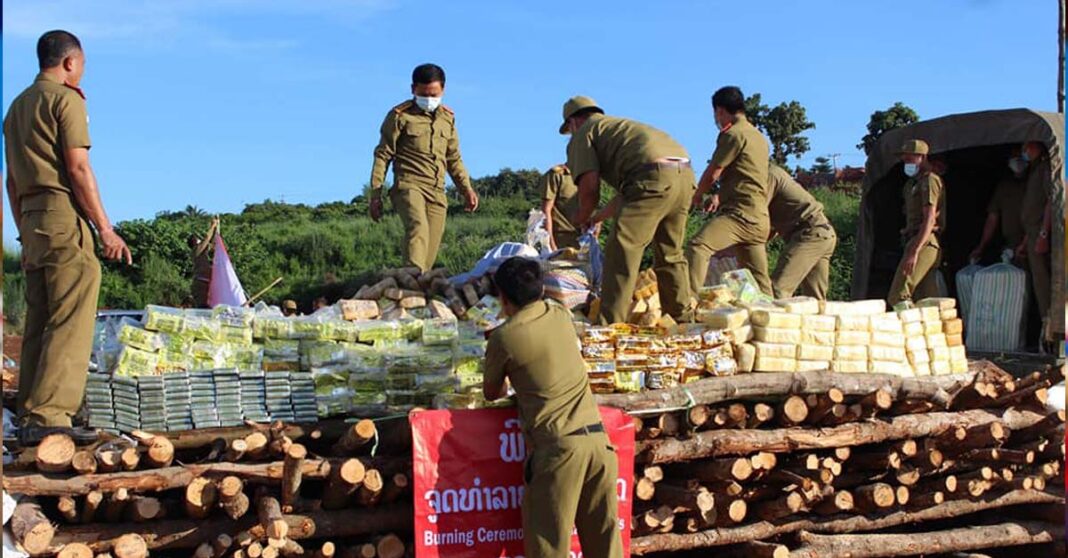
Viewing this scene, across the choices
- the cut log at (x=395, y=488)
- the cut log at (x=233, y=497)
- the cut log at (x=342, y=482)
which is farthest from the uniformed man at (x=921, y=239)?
the cut log at (x=233, y=497)

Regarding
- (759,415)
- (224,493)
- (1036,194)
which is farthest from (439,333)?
(1036,194)

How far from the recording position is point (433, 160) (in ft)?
31.2

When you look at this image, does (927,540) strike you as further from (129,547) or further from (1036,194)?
(1036,194)

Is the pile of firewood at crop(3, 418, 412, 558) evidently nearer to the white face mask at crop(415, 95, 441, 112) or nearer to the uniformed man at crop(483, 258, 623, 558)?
the uniformed man at crop(483, 258, 623, 558)

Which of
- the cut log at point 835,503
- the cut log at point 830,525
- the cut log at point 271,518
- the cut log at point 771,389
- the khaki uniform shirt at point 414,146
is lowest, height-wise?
the cut log at point 830,525

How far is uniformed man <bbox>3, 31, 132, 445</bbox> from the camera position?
515cm

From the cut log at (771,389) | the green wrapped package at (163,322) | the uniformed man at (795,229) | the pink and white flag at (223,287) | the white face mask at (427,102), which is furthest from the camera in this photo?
the pink and white flag at (223,287)

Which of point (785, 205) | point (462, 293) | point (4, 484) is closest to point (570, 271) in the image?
point (462, 293)

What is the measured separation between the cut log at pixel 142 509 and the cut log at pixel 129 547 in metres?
0.11

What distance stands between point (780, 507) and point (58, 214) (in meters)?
4.06

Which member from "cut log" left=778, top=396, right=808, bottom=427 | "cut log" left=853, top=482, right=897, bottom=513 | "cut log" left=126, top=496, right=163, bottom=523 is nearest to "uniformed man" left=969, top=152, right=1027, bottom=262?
"cut log" left=853, top=482, right=897, bottom=513

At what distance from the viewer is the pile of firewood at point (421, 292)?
7.55 metres

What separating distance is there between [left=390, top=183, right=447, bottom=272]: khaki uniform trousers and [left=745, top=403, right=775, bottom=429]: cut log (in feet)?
13.1

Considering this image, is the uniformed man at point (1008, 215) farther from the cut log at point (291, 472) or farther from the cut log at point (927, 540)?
the cut log at point (291, 472)
